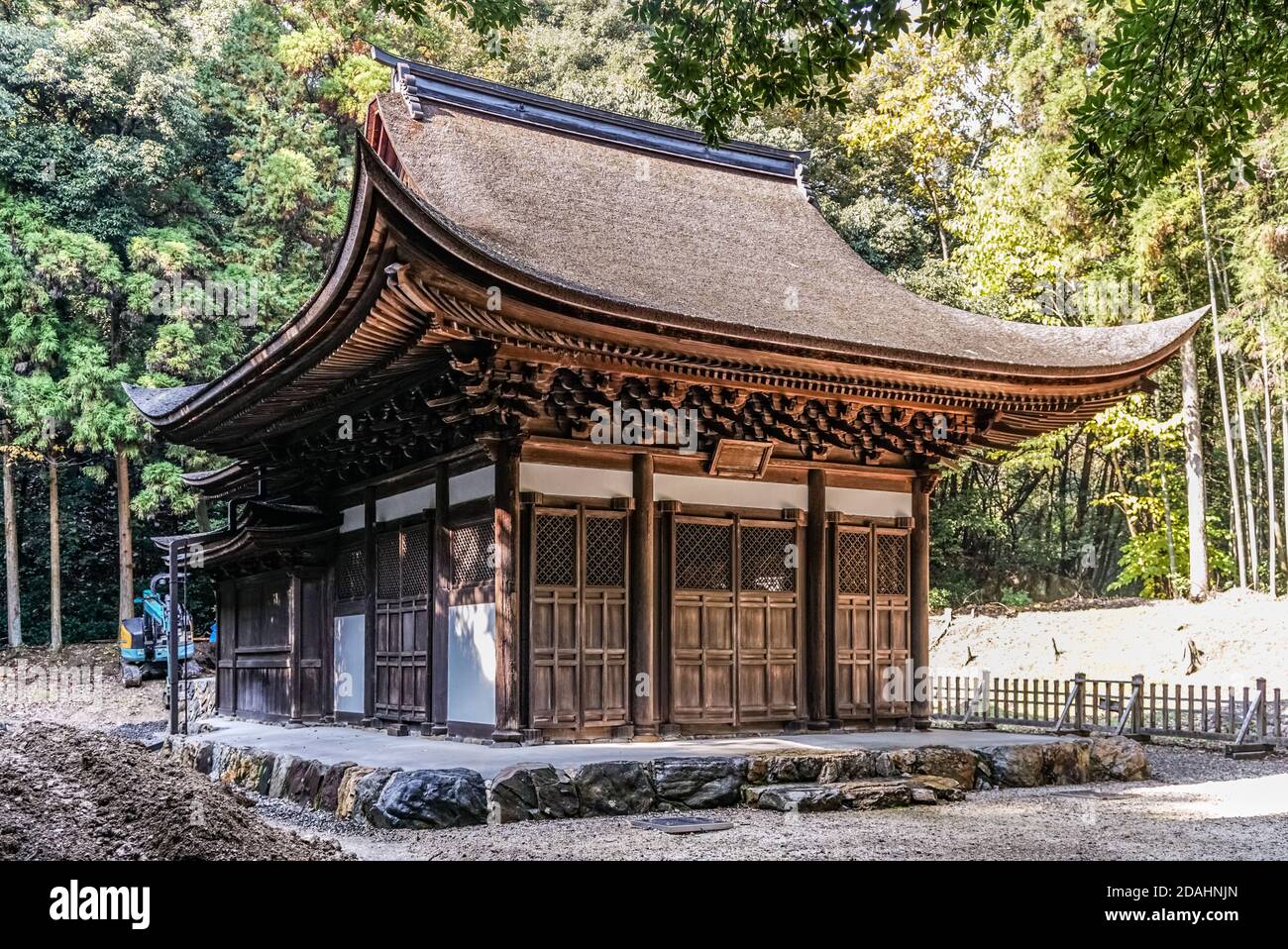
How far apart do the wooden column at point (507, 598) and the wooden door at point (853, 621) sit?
3678 mm

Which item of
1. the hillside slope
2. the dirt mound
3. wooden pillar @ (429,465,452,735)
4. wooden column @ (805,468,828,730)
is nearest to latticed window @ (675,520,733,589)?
wooden column @ (805,468,828,730)

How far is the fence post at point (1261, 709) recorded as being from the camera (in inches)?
571

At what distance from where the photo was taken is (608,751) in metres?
9.98

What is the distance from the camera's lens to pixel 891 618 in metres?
13.2

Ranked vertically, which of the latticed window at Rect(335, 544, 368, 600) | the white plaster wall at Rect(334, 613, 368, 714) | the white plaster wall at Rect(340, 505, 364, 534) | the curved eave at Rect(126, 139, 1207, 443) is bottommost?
the white plaster wall at Rect(334, 613, 368, 714)

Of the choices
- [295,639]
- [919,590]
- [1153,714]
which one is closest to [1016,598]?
[1153,714]

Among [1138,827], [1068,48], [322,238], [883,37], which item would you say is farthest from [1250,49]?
[322,238]

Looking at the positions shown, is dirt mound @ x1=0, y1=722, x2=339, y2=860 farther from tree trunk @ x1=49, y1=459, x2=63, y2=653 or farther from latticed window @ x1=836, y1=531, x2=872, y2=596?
tree trunk @ x1=49, y1=459, x2=63, y2=653

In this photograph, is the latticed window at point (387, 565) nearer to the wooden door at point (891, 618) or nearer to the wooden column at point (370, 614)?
the wooden column at point (370, 614)

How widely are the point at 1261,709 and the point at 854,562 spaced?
5.63 m

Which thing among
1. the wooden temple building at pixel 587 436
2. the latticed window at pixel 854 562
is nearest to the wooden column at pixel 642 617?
the wooden temple building at pixel 587 436

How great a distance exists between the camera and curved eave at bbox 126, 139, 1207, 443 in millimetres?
8625

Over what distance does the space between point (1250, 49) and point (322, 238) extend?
1048 inches

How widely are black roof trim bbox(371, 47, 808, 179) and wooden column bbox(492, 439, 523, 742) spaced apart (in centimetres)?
523
